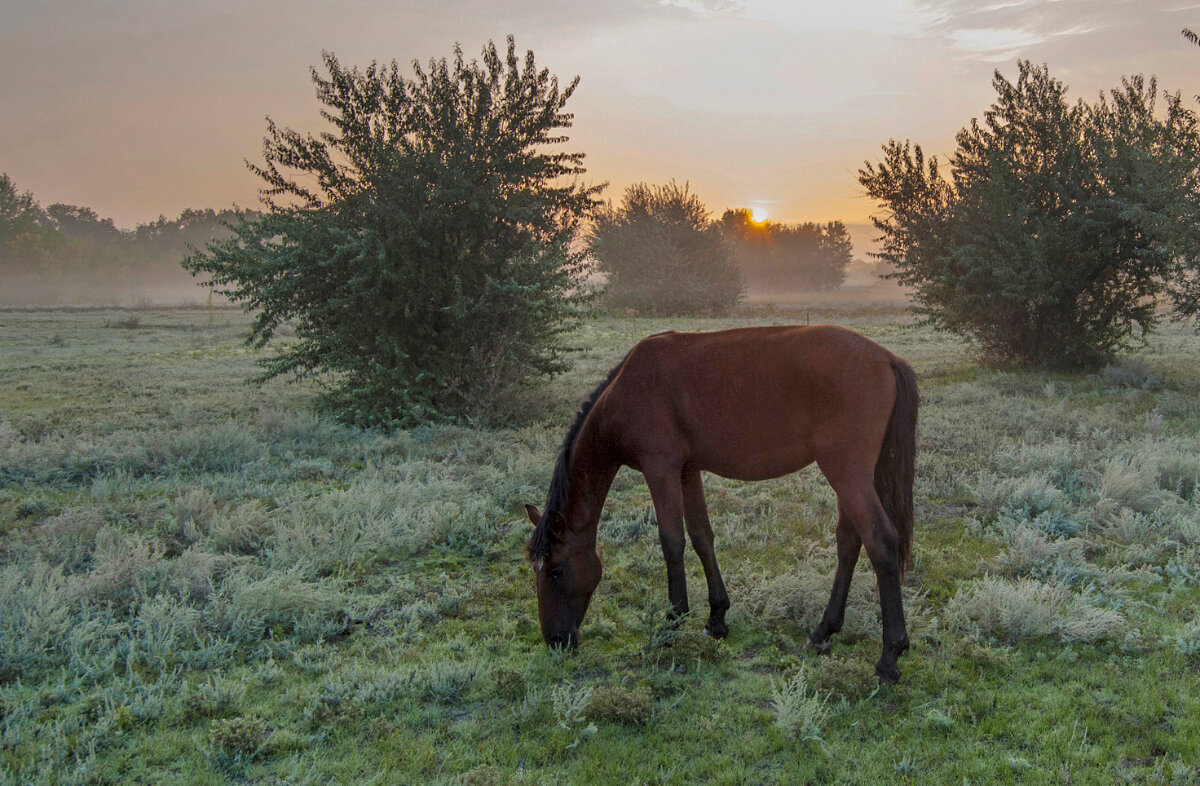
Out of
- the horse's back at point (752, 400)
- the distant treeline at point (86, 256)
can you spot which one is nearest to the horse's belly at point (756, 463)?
the horse's back at point (752, 400)

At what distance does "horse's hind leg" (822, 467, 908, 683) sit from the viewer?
4.05 meters

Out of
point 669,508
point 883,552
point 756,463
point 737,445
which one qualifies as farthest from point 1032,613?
point 669,508

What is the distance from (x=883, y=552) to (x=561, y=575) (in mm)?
1964

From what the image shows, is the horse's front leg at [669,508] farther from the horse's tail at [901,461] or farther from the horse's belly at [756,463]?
the horse's tail at [901,461]

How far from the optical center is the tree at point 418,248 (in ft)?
37.9

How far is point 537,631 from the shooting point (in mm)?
4926

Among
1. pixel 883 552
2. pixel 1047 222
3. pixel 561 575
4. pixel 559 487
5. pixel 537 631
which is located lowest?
pixel 537 631

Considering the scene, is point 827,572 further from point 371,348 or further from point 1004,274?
point 1004,274

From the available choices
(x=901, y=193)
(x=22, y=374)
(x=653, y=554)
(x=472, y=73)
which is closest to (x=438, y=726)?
(x=653, y=554)

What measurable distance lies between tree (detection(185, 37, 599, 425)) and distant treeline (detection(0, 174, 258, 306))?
52951 mm

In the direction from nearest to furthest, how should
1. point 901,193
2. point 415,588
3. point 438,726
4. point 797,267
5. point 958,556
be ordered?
point 438,726 < point 415,588 < point 958,556 < point 901,193 < point 797,267

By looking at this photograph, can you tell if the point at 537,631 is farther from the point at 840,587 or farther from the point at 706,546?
the point at 840,587

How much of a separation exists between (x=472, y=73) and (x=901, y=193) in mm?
10763

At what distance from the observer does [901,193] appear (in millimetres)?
16984
